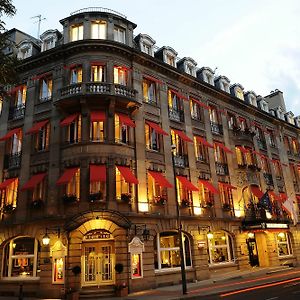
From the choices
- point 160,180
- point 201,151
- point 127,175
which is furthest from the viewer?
point 201,151

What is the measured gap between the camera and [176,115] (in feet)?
94.2

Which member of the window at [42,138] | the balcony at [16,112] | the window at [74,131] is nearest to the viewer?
the window at [74,131]

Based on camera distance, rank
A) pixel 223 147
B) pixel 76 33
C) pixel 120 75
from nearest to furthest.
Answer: pixel 120 75
pixel 76 33
pixel 223 147

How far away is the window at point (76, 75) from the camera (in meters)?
24.8

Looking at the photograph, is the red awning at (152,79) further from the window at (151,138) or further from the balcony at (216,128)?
the balcony at (216,128)

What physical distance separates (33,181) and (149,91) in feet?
38.7

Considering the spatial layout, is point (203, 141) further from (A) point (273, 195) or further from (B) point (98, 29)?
(B) point (98, 29)

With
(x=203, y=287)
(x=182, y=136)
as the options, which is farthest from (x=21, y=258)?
(x=182, y=136)

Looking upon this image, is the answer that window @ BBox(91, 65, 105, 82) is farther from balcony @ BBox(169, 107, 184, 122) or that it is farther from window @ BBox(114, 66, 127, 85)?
balcony @ BBox(169, 107, 184, 122)

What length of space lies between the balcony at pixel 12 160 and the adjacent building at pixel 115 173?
9 cm

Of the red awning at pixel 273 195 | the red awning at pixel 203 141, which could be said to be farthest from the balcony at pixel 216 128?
the red awning at pixel 273 195

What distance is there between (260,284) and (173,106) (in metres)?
15.7

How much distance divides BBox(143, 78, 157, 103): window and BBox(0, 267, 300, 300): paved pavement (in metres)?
14.4

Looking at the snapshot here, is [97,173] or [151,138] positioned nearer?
[97,173]
